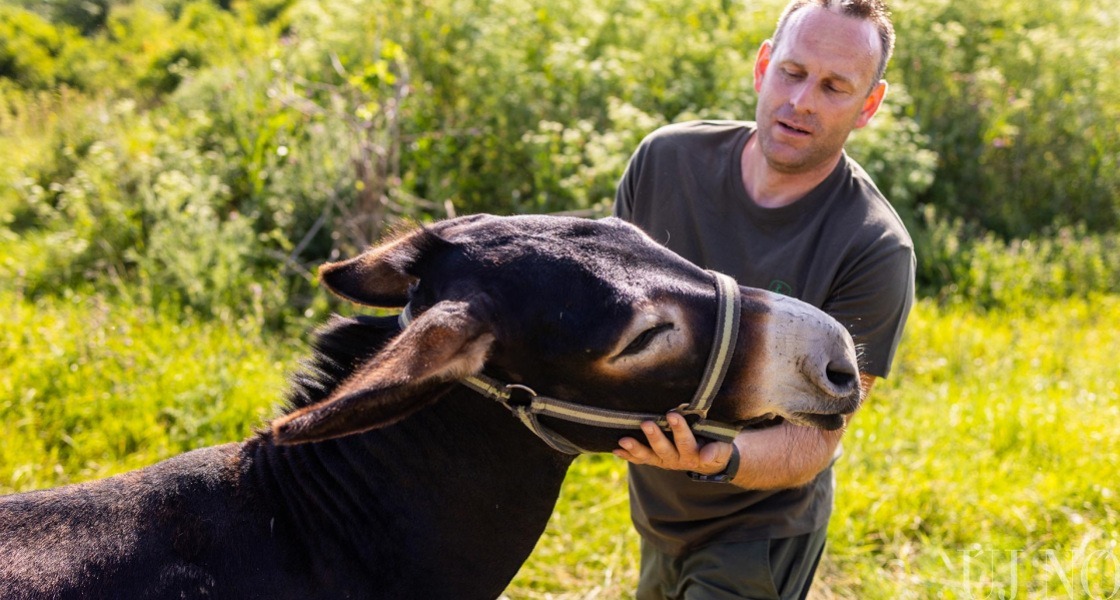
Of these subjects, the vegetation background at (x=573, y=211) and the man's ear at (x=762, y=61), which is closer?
the man's ear at (x=762, y=61)

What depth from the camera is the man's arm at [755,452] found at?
2.54m

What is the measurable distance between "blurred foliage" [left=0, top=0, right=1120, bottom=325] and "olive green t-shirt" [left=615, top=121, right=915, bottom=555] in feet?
10.3

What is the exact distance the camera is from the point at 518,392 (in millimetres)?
2459

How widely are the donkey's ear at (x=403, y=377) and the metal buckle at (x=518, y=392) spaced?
15 cm

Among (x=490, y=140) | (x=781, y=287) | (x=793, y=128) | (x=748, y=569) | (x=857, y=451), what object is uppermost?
(x=793, y=128)

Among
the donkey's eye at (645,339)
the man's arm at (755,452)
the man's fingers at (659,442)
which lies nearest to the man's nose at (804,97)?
the man's arm at (755,452)

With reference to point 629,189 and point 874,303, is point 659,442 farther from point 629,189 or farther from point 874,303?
point 629,189

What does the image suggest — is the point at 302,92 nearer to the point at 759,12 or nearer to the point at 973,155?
the point at 759,12

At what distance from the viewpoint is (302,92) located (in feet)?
26.7

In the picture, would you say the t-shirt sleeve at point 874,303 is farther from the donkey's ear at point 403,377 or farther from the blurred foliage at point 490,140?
the blurred foliage at point 490,140

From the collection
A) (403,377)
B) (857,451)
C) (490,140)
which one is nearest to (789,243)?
(403,377)

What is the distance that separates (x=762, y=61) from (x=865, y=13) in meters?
0.53

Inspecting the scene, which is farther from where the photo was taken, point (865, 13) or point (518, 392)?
point (865, 13)

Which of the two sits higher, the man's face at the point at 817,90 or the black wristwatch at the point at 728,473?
the man's face at the point at 817,90
